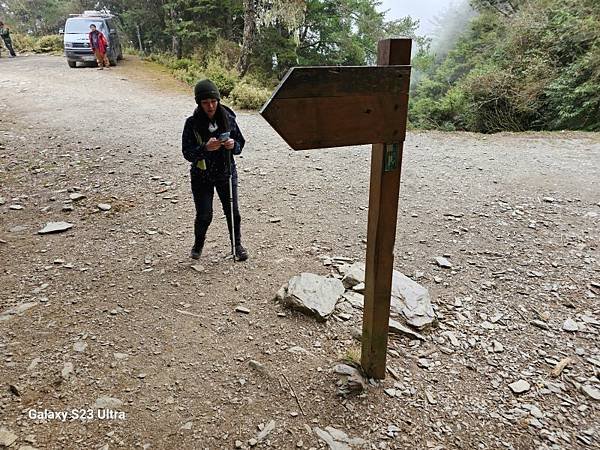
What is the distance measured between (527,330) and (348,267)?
5.45ft

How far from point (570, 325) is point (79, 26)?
61.4 feet

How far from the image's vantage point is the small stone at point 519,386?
2662 mm

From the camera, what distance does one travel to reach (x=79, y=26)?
15602 mm

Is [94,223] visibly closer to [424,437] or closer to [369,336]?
[369,336]

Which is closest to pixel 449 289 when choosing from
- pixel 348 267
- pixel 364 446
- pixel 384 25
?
pixel 348 267

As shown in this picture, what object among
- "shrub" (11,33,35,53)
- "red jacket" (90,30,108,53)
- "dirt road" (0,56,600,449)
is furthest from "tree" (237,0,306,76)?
"shrub" (11,33,35,53)

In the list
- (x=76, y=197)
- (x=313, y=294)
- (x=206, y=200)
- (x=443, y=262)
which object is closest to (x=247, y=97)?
(x=76, y=197)

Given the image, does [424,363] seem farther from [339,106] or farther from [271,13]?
[271,13]

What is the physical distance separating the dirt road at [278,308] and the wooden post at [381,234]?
32 centimetres

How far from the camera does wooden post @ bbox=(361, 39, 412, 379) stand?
205cm

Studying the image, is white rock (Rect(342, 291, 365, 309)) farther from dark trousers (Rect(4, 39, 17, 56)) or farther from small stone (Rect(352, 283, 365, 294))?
dark trousers (Rect(4, 39, 17, 56))

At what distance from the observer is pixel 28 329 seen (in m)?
3.10

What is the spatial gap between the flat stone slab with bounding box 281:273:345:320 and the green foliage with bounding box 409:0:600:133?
9.72 metres

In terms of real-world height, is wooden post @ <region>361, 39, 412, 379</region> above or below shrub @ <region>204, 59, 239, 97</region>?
below
